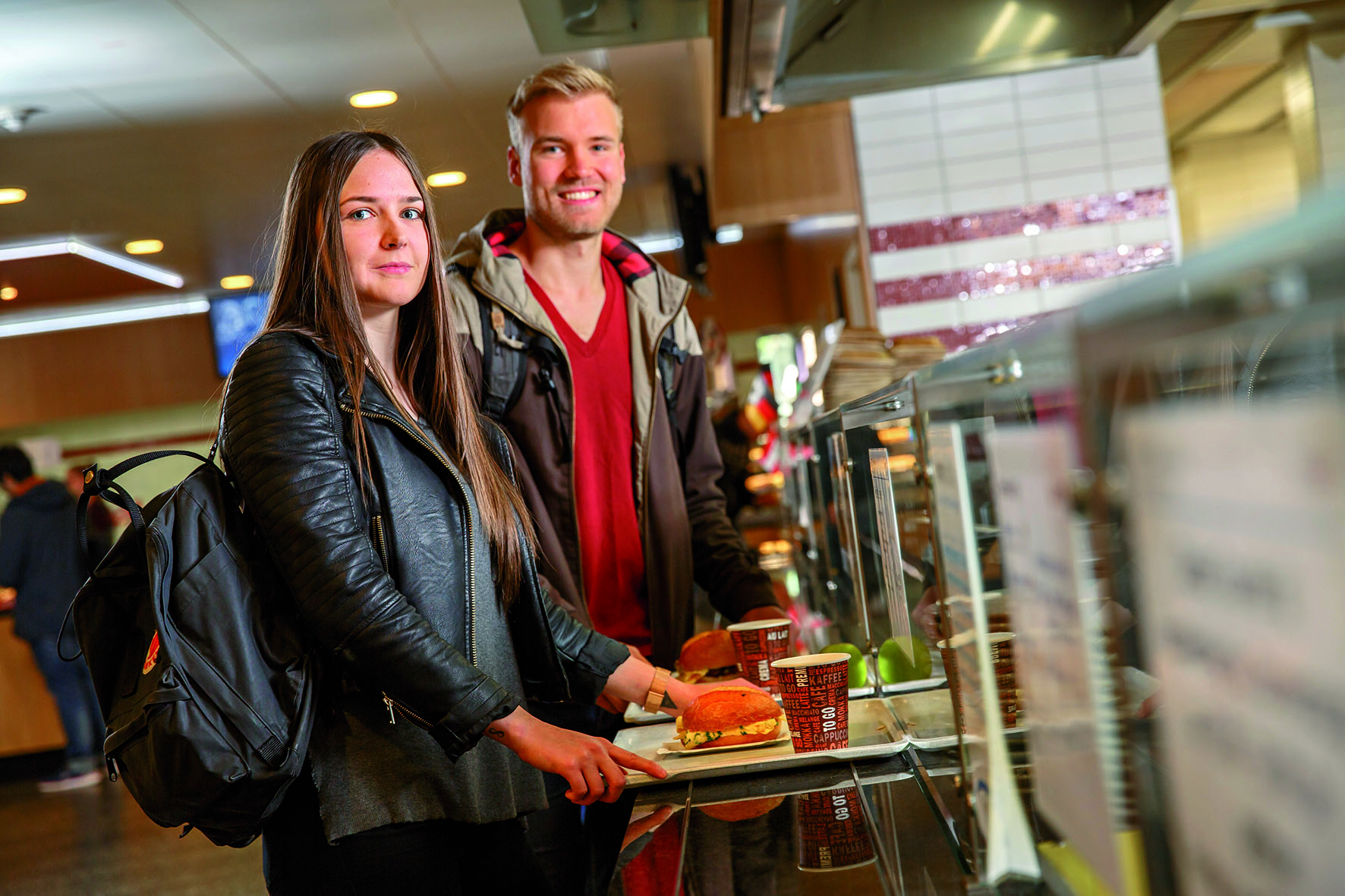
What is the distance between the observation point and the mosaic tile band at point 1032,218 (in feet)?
14.0

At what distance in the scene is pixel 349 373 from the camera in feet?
4.40

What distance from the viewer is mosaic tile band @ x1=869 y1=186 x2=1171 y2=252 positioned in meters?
4.26

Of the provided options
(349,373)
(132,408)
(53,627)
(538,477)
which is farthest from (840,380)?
(132,408)

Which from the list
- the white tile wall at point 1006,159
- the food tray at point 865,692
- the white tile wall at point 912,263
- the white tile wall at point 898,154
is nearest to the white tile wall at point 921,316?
the white tile wall at point 1006,159

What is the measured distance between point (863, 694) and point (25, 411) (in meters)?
9.29

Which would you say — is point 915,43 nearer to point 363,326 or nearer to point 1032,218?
point 363,326

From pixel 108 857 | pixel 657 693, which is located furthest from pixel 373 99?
pixel 657 693

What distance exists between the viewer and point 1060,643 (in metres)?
0.50

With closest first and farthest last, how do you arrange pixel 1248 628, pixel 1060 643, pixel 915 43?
pixel 1248 628 → pixel 1060 643 → pixel 915 43

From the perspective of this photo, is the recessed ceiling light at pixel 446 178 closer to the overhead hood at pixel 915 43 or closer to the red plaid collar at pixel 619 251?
the overhead hood at pixel 915 43

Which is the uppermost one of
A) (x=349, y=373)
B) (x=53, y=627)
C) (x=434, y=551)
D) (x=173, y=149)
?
(x=173, y=149)

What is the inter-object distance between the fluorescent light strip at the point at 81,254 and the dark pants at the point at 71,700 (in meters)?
2.14

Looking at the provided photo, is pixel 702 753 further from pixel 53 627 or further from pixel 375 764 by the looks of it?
pixel 53 627

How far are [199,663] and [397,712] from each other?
23 cm
